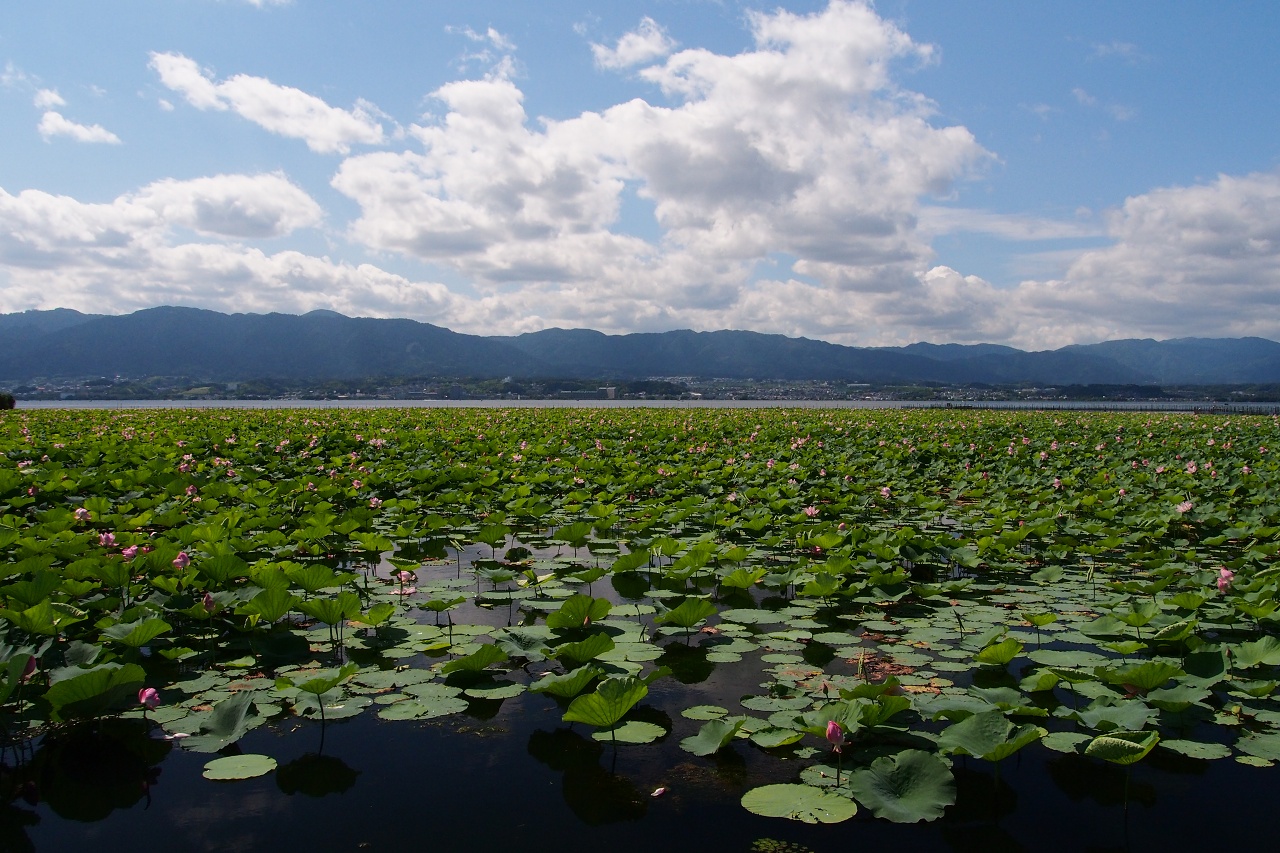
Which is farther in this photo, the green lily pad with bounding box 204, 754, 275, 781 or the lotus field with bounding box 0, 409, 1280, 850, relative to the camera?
the lotus field with bounding box 0, 409, 1280, 850

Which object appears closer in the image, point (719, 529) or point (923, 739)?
point (923, 739)

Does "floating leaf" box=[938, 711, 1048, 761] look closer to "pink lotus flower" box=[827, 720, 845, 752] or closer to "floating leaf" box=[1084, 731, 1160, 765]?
"floating leaf" box=[1084, 731, 1160, 765]

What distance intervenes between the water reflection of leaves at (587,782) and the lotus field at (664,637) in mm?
27

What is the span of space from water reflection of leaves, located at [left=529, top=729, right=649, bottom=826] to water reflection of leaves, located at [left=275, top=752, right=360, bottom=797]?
2.51 ft

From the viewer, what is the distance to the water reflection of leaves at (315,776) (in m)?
2.89

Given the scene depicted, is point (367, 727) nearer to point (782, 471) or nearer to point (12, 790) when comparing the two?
point (12, 790)

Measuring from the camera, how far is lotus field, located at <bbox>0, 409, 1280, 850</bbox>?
118 inches

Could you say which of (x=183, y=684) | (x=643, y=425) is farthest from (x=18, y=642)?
(x=643, y=425)

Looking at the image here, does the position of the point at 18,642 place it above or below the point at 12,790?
above

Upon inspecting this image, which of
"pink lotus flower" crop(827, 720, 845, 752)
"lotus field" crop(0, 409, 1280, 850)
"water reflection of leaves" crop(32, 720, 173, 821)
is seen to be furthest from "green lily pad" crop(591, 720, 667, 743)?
"water reflection of leaves" crop(32, 720, 173, 821)

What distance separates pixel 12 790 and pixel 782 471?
959 cm

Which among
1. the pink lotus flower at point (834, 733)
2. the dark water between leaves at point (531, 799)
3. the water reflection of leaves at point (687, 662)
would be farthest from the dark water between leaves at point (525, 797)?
the water reflection of leaves at point (687, 662)

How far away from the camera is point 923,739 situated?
125 inches

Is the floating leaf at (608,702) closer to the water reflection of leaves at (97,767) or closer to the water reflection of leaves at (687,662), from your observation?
the water reflection of leaves at (687,662)
